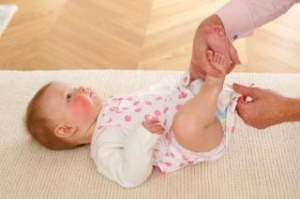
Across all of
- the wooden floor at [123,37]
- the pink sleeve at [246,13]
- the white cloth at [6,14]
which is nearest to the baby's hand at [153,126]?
the pink sleeve at [246,13]

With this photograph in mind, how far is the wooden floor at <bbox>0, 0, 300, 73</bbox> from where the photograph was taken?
1.82m

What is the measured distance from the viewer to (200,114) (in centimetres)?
96

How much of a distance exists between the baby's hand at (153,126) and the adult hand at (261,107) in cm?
18

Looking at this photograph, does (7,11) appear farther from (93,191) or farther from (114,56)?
(93,191)

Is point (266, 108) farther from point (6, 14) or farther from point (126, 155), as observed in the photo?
point (6, 14)

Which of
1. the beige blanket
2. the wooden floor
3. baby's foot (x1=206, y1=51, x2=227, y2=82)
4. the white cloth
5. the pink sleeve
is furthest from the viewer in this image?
the white cloth

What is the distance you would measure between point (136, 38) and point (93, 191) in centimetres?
101

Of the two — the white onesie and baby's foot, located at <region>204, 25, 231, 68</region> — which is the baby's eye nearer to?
the white onesie

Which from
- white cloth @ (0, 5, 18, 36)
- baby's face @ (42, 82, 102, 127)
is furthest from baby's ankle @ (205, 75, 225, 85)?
white cloth @ (0, 5, 18, 36)

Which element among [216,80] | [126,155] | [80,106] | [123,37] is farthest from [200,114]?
[123,37]

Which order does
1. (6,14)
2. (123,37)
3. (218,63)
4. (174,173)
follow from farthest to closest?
(6,14)
(123,37)
(174,173)
(218,63)

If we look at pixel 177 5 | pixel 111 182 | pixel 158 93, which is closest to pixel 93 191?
pixel 111 182

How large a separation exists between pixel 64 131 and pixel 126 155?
18 cm

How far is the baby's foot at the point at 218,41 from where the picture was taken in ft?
3.26
